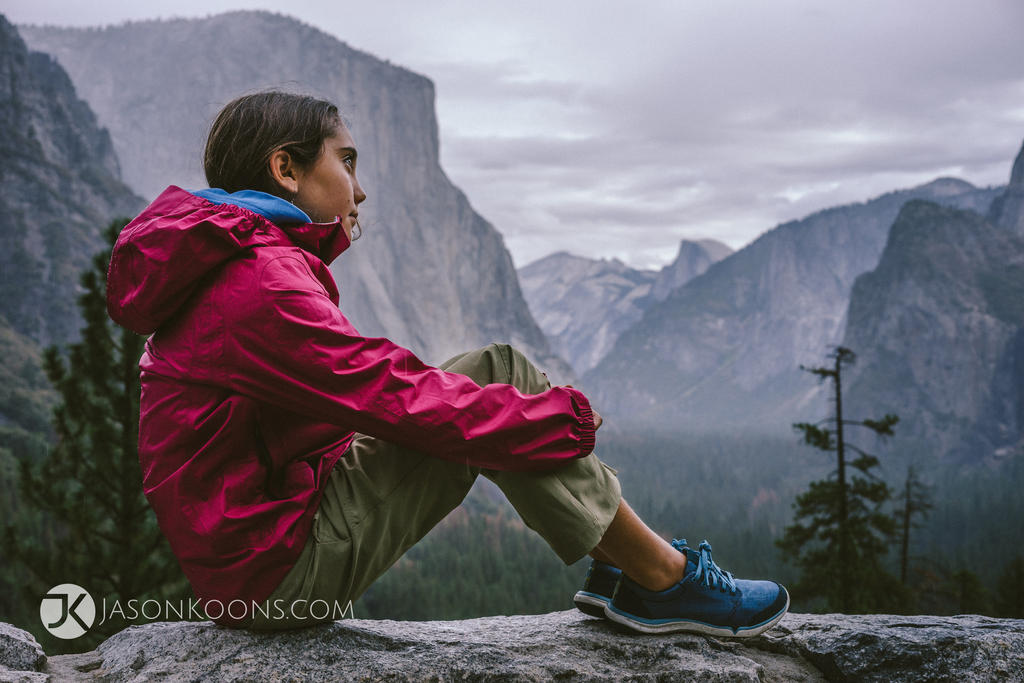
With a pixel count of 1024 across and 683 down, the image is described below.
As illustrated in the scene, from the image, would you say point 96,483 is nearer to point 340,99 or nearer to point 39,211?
point 39,211

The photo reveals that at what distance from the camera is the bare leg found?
3102 mm

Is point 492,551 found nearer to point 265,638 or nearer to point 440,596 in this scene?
point 440,596

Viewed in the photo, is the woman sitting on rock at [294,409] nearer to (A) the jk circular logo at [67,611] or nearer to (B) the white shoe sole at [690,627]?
(B) the white shoe sole at [690,627]

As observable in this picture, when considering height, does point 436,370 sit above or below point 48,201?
below

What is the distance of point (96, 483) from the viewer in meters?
12.0

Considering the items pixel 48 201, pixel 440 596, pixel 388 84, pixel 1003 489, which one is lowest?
pixel 440 596

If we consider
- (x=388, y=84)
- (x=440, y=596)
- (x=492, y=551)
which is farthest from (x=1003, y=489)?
(x=388, y=84)

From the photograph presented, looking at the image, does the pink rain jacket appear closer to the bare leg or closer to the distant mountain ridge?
the bare leg

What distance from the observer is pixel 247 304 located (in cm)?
237

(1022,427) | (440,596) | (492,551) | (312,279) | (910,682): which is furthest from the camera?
(1022,427)

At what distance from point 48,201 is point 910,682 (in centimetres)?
12284

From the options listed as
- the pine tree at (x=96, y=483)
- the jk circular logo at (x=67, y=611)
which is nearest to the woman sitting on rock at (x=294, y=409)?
the jk circular logo at (x=67, y=611)

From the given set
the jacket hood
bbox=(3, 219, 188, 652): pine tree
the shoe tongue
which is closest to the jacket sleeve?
the jacket hood

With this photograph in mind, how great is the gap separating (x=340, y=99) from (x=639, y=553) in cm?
15368
